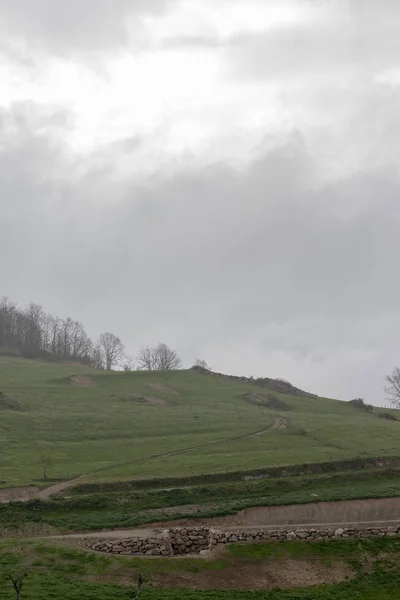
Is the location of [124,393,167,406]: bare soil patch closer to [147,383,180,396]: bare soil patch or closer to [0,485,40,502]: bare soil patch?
[147,383,180,396]: bare soil patch

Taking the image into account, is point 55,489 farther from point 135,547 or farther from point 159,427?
point 159,427

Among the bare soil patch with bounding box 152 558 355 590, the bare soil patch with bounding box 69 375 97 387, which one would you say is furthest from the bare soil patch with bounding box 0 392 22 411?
the bare soil patch with bounding box 152 558 355 590

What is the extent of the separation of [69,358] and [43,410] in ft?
269

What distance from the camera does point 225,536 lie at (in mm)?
38344

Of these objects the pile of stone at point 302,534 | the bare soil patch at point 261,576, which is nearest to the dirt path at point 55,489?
the pile of stone at point 302,534

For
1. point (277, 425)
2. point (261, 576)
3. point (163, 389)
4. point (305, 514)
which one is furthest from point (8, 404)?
point (261, 576)

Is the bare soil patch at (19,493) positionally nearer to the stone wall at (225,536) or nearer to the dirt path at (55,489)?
the dirt path at (55,489)

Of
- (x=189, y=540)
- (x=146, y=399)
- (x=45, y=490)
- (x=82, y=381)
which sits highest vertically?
(x=82, y=381)

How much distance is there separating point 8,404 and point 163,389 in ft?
108

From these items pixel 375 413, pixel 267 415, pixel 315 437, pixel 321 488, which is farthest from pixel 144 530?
pixel 375 413

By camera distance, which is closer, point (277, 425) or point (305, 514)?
point (305, 514)

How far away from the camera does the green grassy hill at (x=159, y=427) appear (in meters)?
61.8

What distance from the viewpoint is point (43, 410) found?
85.1 metres

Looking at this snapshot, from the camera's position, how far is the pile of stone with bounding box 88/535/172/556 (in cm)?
3675
